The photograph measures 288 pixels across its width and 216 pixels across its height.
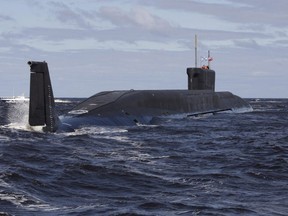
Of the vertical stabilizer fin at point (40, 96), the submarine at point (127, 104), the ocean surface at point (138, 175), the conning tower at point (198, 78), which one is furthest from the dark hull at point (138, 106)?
the ocean surface at point (138, 175)

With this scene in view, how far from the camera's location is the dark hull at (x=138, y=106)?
38906 mm

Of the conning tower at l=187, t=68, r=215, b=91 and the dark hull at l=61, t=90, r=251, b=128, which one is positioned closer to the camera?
the dark hull at l=61, t=90, r=251, b=128

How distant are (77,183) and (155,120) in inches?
1073

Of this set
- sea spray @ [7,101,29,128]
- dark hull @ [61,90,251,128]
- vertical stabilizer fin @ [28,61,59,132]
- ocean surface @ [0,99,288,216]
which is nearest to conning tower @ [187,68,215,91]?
dark hull @ [61,90,251,128]

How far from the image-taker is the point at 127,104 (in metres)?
44.2

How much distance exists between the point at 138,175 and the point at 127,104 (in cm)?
2550

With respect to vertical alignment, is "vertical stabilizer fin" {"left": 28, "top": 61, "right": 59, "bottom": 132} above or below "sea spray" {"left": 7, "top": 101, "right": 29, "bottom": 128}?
above

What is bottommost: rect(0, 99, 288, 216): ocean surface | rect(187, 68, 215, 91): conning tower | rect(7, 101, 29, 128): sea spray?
rect(0, 99, 288, 216): ocean surface

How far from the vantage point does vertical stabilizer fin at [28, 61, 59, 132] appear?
1168 inches

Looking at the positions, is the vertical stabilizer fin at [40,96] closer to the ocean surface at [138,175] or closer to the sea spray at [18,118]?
the ocean surface at [138,175]

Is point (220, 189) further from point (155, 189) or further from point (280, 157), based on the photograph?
point (280, 157)

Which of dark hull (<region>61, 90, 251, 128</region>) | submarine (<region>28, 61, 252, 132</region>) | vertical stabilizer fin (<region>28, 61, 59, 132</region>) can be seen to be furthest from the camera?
dark hull (<region>61, 90, 251, 128</region>)

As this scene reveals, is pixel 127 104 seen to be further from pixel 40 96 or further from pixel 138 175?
pixel 138 175

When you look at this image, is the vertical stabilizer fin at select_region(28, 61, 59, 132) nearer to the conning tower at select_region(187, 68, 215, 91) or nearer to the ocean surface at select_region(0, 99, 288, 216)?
the ocean surface at select_region(0, 99, 288, 216)
